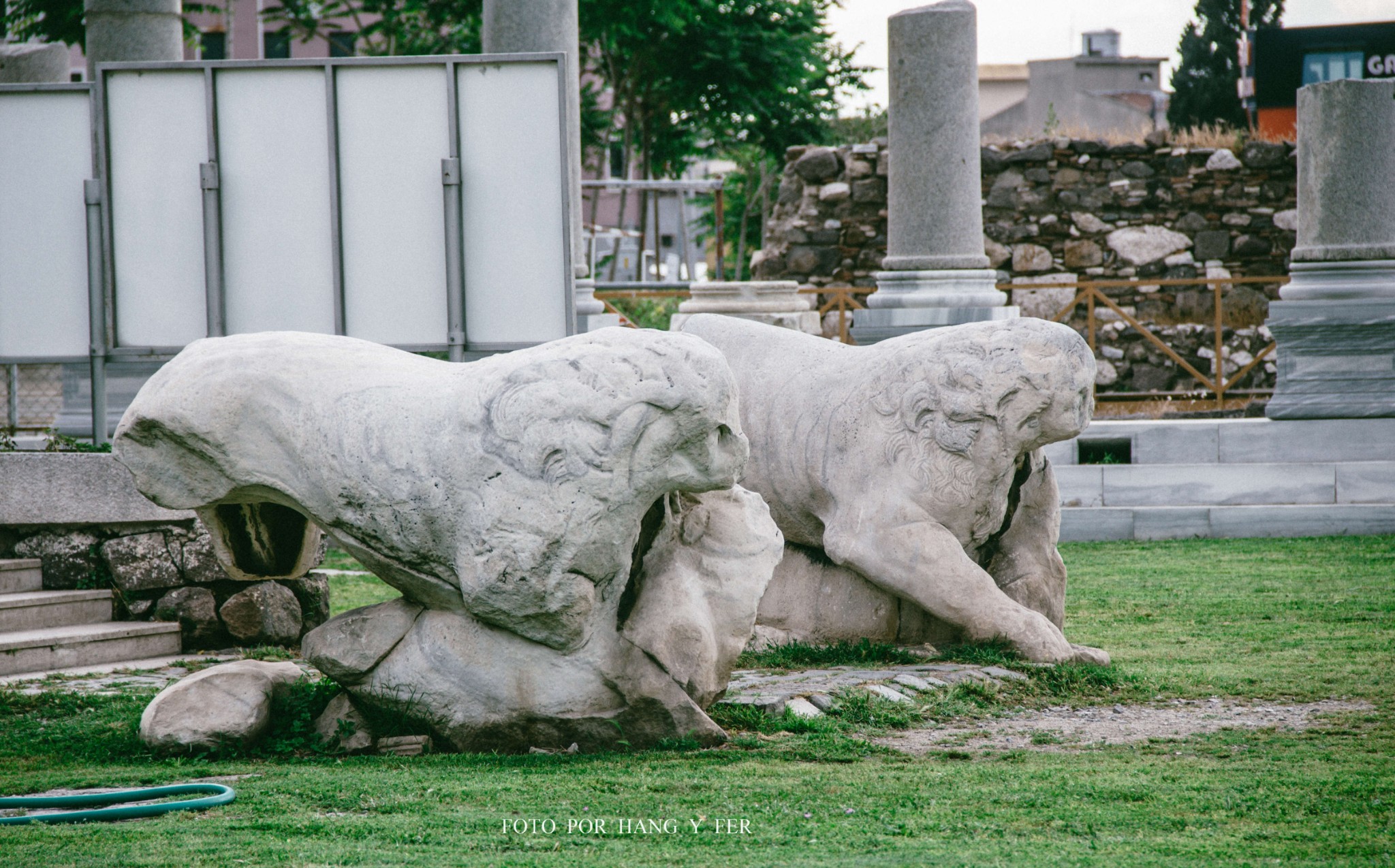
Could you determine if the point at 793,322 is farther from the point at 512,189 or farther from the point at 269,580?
the point at 269,580

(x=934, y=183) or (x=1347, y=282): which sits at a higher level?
(x=934, y=183)

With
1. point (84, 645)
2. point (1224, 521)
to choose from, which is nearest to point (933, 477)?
point (84, 645)

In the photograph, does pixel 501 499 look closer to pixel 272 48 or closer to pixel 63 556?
pixel 63 556

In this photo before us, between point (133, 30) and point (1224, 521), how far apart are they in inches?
332

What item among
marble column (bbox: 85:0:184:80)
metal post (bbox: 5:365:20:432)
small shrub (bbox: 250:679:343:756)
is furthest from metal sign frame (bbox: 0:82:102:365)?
marble column (bbox: 85:0:184:80)

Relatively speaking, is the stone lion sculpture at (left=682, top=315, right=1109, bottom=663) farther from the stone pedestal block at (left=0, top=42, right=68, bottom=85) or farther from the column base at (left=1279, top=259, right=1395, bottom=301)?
the stone pedestal block at (left=0, top=42, right=68, bottom=85)

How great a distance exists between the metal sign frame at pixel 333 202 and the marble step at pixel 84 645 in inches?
60.3

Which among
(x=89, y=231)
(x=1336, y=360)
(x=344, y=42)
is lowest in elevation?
(x=1336, y=360)

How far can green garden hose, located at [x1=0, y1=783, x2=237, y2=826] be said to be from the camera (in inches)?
146

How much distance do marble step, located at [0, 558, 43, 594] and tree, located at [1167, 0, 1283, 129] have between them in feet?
117

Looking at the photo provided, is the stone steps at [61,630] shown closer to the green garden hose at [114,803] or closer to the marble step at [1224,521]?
the green garden hose at [114,803]

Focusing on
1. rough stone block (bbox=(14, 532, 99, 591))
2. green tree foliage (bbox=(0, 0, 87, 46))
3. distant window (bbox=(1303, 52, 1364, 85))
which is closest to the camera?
rough stone block (bbox=(14, 532, 99, 591))

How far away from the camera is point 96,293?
735 centimetres

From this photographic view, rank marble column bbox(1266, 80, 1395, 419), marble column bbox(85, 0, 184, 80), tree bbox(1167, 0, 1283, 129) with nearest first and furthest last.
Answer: marble column bbox(85, 0, 184, 80), marble column bbox(1266, 80, 1395, 419), tree bbox(1167, 0, 1283, 129)
